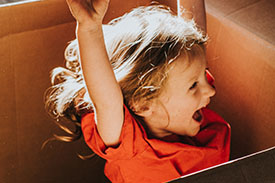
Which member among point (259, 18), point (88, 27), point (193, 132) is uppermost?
point (88, 27)

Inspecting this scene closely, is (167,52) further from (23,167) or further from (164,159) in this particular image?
(23,167)

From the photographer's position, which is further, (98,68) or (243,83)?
(243,83)

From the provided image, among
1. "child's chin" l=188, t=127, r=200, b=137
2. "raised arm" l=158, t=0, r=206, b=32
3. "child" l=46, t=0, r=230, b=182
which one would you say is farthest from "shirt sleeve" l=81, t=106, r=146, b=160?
"raised arm" l=158, t=0, r=206, b=32

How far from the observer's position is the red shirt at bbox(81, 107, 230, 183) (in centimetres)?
51

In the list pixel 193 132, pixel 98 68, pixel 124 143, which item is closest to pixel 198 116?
pixel 193 132

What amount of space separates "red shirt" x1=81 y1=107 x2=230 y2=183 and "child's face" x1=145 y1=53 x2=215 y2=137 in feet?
0.09

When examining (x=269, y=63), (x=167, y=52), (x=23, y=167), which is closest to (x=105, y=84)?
(x=167, y=52)

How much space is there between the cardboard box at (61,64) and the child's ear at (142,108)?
0.74ft

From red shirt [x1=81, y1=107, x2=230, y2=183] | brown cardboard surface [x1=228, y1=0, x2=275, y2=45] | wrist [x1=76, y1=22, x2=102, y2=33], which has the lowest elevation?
red shirt [x1=81, y1=107, x2=230, y2=183]

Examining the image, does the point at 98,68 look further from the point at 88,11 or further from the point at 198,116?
the point at 198,116

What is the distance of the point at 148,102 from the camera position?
0.54m

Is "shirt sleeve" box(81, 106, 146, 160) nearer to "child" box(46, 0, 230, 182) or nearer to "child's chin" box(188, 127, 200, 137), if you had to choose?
"child" box(46, 0, 230, 182)

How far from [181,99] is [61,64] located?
0.31 m

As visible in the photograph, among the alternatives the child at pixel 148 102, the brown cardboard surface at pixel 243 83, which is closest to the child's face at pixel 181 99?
the child at pixel 148 102
